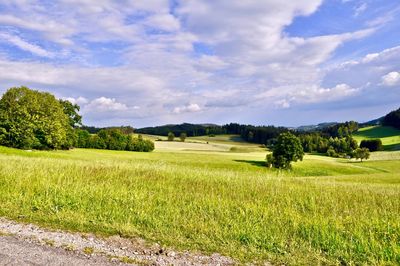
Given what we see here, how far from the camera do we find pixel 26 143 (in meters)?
65.9

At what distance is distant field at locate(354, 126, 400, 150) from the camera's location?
133125 mm

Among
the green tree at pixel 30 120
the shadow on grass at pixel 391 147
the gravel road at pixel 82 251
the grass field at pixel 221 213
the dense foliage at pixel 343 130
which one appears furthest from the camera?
the dense foliage at pixel 343 130

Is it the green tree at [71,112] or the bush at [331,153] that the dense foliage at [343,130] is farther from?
the green tree at [71,112]

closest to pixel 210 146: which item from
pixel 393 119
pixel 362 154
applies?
pixel 362 154

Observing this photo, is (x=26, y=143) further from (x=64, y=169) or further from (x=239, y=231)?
(x=239, y=231)

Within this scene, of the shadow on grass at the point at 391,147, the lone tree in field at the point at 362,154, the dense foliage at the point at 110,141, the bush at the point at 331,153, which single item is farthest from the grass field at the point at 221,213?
the shadow on grass at the point at 391,147

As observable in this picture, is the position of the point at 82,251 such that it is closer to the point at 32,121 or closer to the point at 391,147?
the point at 32,121

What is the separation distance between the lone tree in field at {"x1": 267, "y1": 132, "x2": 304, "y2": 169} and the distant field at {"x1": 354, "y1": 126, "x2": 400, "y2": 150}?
77.1 metres

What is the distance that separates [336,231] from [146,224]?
4415 millimetres

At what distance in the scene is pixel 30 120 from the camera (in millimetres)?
69000

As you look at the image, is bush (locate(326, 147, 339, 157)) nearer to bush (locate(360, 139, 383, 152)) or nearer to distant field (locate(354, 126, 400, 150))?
bush (locate(360, 139, 383, 152))

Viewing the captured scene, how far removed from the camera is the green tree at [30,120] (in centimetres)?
6606

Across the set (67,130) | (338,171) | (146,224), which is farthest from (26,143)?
(146,224)

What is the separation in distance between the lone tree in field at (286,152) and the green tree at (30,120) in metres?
44.6
